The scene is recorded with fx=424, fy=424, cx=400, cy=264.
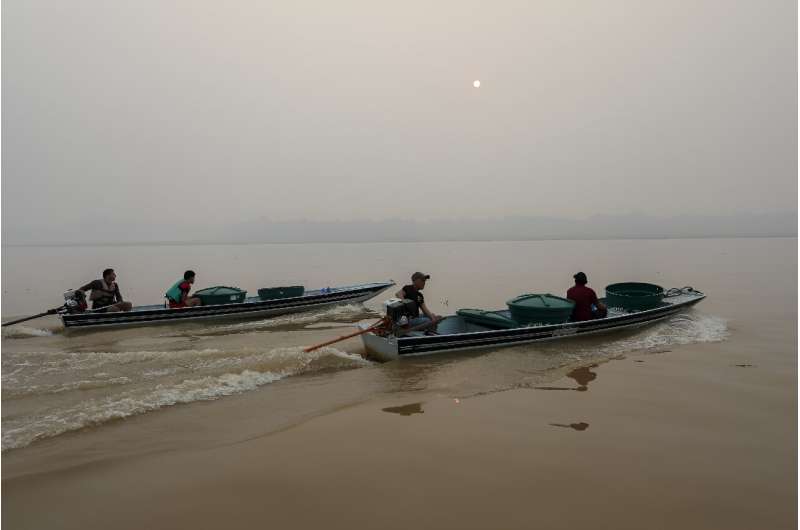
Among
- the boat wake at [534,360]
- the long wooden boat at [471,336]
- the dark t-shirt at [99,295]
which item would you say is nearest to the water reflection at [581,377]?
the boat wake at [534,360]

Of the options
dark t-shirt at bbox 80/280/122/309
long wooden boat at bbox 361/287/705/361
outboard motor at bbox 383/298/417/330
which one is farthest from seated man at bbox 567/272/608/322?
dark t-shirt at bbox 80/280/122/309

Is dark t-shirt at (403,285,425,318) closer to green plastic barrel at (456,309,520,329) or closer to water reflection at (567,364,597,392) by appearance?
green plastic barrel at (456,309,520,329)

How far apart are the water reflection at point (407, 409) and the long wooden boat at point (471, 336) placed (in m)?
3.00

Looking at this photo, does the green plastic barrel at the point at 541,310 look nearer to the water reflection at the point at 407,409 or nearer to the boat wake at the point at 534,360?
the boat wake at the point at 534,360

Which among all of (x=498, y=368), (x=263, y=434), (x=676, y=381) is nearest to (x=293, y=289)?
(x=498, y=368)

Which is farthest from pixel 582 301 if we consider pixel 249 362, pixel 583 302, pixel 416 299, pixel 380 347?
pixel 249 362

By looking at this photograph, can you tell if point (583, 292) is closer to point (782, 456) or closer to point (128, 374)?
point (782, 456)

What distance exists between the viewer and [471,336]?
36.2 ft

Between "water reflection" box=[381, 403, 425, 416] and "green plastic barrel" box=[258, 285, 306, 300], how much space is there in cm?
1204

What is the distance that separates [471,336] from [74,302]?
46.8ft

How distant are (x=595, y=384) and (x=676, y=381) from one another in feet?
5.48

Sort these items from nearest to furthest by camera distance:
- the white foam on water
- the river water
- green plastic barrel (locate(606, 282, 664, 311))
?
the river water → the white foam on water → green plastic barrel (locate(606, 282, 664, 311))

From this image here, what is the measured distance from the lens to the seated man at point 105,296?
15.7 metres

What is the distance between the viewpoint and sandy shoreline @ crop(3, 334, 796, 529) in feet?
14.0
